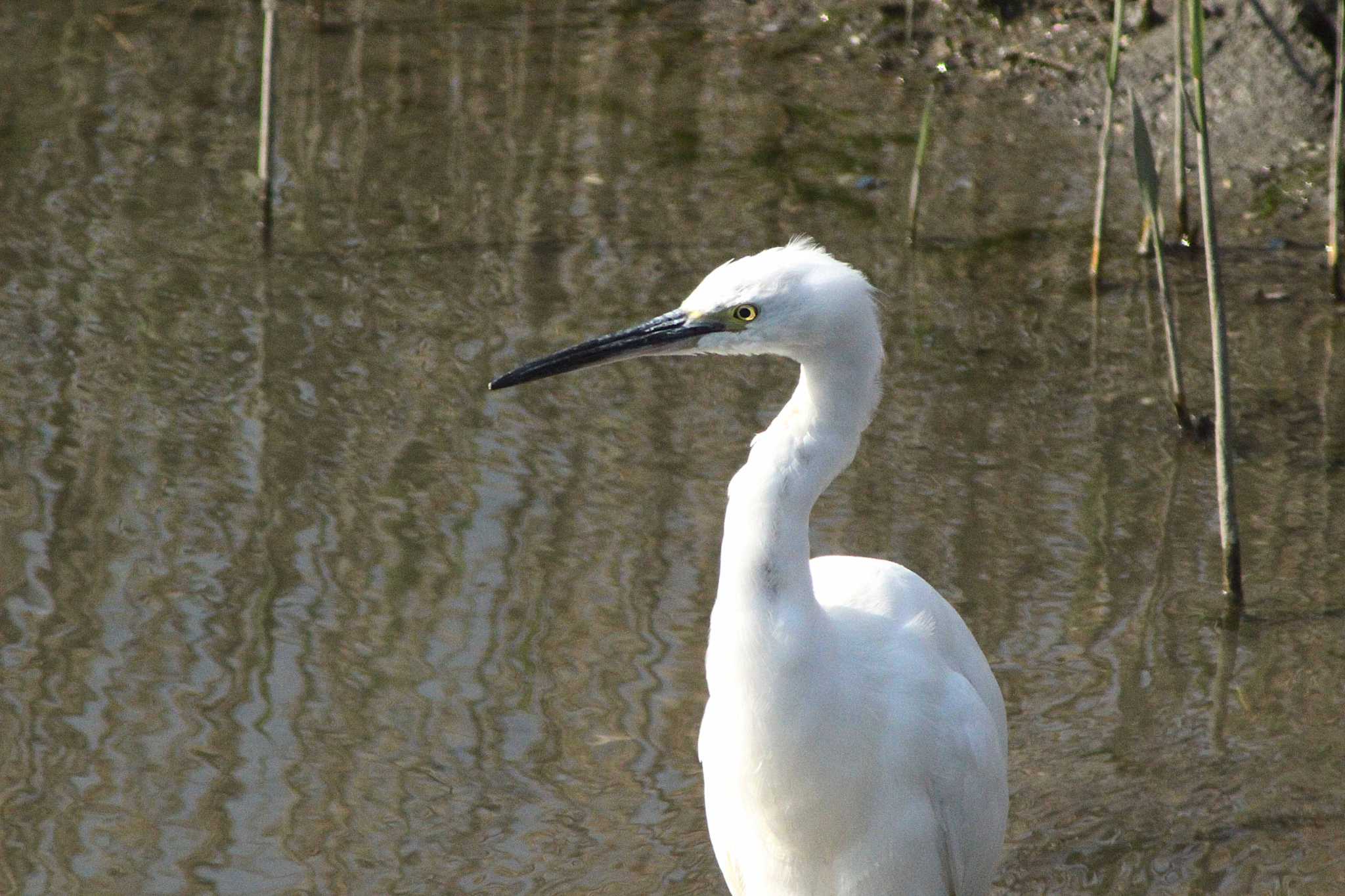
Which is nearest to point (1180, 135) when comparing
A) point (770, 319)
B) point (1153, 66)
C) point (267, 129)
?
point (1153, 66)

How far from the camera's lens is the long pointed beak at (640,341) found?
297cm

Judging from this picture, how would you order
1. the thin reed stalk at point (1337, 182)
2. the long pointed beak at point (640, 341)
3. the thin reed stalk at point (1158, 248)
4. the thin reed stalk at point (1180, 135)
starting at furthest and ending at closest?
1. the thin reed stalk at point (1337, 182)
2. the thin reed stalk at point (1180, 135)
3. the thin reed stalk at point (1158, 248)
4. the long pointed beak at point (640, 341)

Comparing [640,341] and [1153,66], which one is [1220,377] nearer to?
[640,341]

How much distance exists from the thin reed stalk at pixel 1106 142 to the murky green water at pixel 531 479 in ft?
0.65

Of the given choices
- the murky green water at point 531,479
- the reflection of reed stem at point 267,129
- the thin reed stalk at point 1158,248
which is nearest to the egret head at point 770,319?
the murky green water at point 531,479

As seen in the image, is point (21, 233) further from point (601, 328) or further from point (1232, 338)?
point (1232, 338)

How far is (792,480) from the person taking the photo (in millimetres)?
2867

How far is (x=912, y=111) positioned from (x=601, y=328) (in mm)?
2689

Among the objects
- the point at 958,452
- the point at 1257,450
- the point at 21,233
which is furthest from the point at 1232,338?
the point at 21,233

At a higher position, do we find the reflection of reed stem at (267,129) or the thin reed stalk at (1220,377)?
the reflection of reed stem at (267,129)

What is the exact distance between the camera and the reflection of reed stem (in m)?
6.39

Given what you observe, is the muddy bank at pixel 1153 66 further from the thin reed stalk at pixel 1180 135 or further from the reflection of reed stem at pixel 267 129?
the reflection of reed stem at pixel 267 129

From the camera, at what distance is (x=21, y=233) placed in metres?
6.52

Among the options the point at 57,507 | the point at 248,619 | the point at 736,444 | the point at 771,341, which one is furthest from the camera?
the point at 736,444
